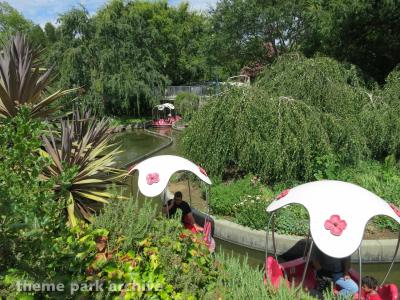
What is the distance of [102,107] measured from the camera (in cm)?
3061

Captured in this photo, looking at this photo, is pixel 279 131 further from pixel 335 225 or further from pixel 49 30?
pixel 49 30

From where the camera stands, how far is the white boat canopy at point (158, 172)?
7.03 meters

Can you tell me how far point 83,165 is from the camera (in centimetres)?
719

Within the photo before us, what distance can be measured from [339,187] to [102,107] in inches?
1069

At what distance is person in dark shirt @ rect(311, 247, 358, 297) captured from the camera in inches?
223

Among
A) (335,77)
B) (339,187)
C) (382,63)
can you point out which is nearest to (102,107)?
(382,63)

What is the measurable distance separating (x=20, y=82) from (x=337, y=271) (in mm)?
6154

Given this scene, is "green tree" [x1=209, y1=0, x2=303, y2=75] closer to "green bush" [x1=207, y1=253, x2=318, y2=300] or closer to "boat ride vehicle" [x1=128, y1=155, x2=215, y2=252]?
"boat ride vehicle" [x1=128, y1=155, x2=215, y2=252]

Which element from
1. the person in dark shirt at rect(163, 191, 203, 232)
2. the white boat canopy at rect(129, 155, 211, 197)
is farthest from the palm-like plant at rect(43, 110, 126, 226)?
the person in dark shirt at rect(163, 191, 203, 232)

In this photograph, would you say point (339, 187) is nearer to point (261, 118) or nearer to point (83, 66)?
point (261, 118)

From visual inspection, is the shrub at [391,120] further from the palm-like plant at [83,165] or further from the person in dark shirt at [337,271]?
the palm-like plant at [83,165]

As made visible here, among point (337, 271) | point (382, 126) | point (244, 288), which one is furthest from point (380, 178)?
point (244, 288)

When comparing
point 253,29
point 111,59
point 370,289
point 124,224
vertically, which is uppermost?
point 253,29

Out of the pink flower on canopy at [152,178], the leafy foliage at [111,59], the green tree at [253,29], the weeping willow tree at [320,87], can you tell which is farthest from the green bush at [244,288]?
the leafy foliage at [111,59]
